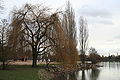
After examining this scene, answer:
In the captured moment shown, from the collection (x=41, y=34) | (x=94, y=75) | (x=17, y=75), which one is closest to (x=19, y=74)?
(x=17, y=75)

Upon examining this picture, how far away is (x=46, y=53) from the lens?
27.6 m

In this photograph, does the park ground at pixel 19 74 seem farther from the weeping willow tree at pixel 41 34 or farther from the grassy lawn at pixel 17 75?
the weeping willow tree at pixel 41 34

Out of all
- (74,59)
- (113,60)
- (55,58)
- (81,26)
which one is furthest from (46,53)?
(113,60)

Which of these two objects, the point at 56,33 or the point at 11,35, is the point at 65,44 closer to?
the point at 56,33

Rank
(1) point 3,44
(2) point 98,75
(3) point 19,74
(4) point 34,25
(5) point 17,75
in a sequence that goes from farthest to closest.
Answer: (2) point 98,75 < (4) point 34,25 < (1) point 3,44 < (3) point 19,74 < (5) point 17,75

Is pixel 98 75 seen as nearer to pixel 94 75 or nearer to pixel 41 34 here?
pixel 94 75

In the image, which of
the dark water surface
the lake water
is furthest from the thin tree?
the lake water

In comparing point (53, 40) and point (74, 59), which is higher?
point (53, 40)

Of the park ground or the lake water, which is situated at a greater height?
the park ground

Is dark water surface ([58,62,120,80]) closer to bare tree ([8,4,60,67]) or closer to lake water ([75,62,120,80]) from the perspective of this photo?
lake water ([75,62,120,80])

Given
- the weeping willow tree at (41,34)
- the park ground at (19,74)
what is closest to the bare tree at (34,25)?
the weeping willow tree at (41,34)

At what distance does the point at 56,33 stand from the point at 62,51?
7.49 feet

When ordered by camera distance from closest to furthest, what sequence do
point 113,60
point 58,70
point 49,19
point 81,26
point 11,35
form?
point 11,35 → point 49,19 → point 58,70 → point 81,26 → point 113,60

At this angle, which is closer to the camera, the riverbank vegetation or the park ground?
the park ground
